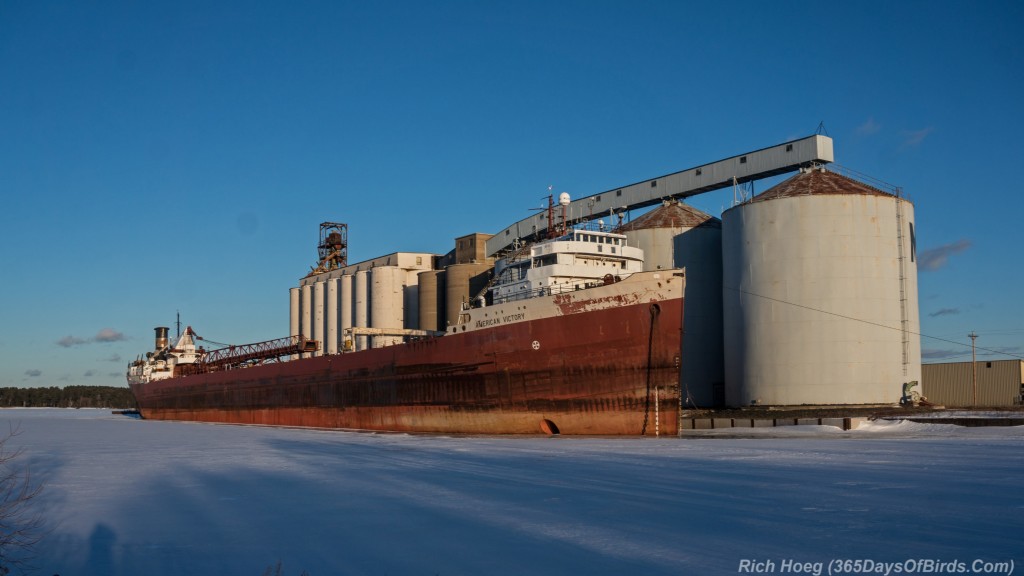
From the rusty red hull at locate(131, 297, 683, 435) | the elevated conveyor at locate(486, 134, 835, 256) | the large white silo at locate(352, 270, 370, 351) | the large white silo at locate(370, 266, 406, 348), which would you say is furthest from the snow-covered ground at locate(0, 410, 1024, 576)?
the large white silo at locate(352, 270, 370, 351)

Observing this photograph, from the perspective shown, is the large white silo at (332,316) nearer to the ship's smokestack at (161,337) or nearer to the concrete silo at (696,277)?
the ship's smokestack at (161,337)

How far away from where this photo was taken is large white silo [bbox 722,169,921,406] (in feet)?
111

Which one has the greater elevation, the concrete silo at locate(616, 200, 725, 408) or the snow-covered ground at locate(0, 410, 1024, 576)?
the concrete silo at locate(616, 200, 725, 408)

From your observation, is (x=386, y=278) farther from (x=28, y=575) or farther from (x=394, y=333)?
(x=28, y=575)

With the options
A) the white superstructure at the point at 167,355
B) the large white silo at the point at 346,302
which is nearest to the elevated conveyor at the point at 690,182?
the large white silo at the point at 346,302

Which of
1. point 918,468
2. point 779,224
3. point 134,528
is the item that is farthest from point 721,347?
point 134,528

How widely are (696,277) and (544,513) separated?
1321 inches

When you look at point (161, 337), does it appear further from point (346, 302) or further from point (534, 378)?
point (534, 378)

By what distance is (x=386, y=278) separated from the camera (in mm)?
61844

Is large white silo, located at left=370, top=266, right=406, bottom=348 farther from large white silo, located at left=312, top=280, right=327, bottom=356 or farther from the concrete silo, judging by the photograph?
the concrete silo

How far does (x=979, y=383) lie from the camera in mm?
44781

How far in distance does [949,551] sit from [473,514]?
5733 mm

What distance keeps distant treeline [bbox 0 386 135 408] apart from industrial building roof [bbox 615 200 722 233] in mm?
139227

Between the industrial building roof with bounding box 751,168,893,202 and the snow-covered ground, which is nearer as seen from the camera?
the snow-covered ground
